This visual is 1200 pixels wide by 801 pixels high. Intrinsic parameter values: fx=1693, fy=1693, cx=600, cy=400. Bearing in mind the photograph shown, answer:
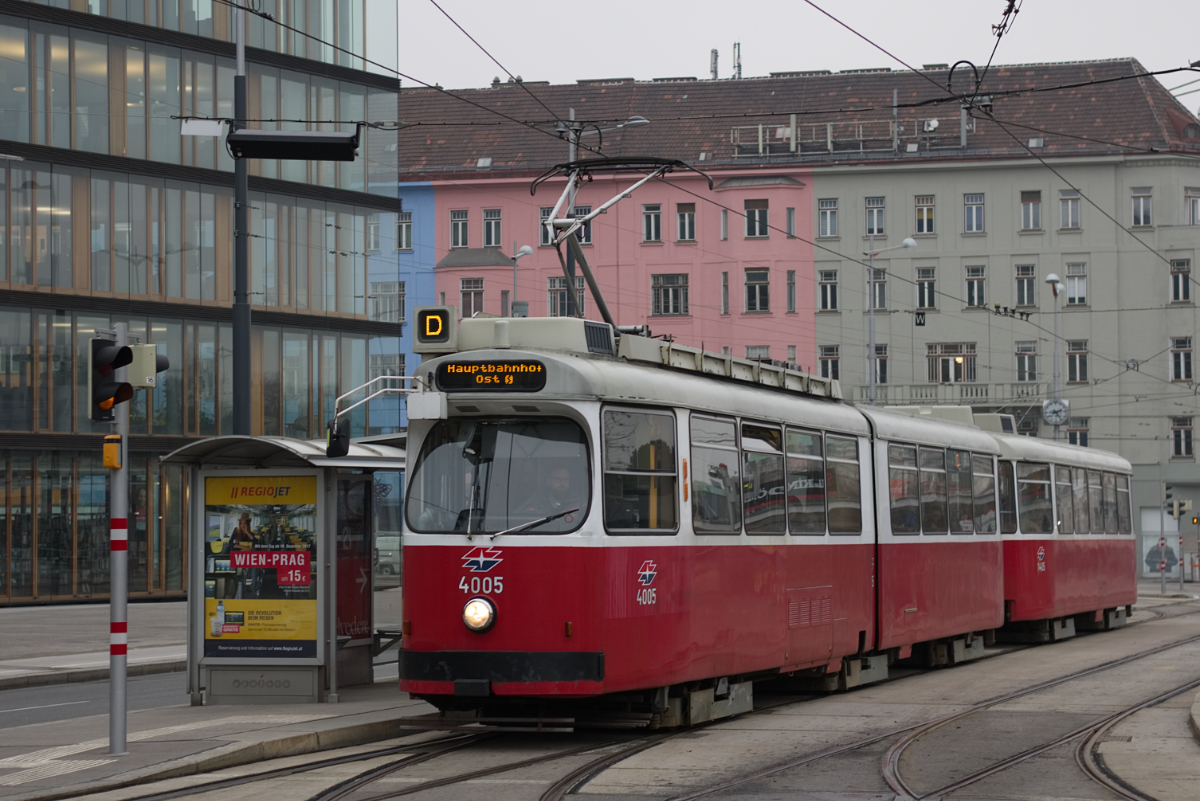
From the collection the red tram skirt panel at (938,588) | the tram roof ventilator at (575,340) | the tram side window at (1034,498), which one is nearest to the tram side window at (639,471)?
the tram roof ventilator at (575,340)

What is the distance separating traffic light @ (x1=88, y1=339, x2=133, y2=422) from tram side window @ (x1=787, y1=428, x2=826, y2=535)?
5.95m

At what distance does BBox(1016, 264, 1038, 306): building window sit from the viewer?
59500 millimetres

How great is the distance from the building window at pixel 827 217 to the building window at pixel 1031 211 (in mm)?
6505

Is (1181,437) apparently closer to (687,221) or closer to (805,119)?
(805,119)

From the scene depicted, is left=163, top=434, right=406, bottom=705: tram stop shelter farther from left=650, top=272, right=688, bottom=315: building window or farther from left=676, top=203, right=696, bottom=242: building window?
left=676, top=203, right=696, bottom=242: building window

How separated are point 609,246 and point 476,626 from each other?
Answer: 4996 cm

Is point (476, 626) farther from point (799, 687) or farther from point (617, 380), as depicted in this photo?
point (799, 687)

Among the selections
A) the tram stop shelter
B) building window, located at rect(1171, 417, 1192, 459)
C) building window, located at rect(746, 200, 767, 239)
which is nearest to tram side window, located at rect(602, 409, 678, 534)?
the tram stop shelter

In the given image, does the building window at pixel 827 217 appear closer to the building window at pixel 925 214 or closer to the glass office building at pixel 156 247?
the building window at pixel 925 214

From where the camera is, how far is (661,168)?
16.6 meters

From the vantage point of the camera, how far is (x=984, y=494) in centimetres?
2075

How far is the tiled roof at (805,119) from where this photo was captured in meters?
59.2

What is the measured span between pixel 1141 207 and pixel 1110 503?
34.3m

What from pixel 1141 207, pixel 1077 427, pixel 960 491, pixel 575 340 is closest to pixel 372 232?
pixel 960 491
